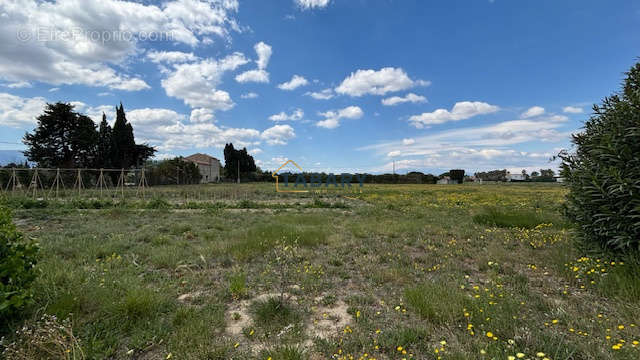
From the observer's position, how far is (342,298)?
11.0ft

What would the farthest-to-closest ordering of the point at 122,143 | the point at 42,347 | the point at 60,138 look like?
the point at 122,143
the point at 60,138
the point at 42,347

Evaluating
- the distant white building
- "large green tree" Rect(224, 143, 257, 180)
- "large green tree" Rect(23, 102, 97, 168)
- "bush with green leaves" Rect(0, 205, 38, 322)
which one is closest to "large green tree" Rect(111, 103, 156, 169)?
"large green tree" Rect(23, 102, 97, 168)

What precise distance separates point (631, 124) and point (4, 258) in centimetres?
784

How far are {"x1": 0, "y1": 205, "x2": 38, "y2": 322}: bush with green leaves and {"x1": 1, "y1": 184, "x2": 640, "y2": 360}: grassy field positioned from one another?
0.44 meters

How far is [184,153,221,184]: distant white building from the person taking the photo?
63.8m

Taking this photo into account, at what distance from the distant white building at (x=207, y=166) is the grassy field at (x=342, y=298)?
62753 millimetres

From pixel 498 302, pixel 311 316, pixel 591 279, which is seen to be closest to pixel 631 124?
pixel 591 279

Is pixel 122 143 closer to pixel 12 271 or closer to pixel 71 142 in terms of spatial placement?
pixel 71 142

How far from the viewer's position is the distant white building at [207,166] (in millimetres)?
63787

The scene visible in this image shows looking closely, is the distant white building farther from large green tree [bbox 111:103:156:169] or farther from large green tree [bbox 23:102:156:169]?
large green tree [bbox 23:102:156:169]

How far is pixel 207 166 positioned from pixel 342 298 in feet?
229

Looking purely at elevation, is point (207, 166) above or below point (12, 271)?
above

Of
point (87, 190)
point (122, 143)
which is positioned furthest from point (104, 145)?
point (87, 190)

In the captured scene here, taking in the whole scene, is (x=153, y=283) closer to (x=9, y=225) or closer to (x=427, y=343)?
(x=9, y=225)
